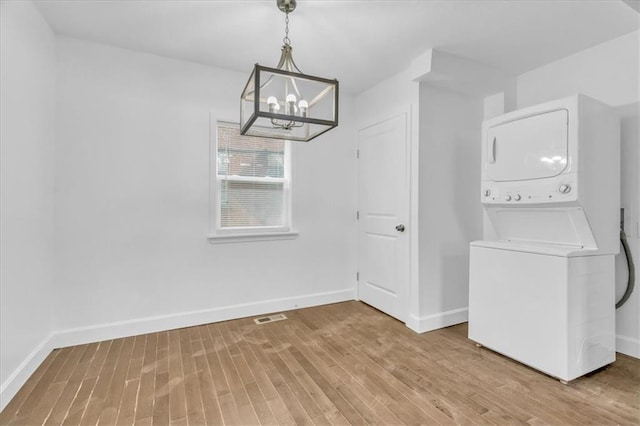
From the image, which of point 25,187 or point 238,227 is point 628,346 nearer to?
point 238,227

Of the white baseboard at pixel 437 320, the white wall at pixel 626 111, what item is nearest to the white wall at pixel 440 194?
the white baseboard at pixel 437 320

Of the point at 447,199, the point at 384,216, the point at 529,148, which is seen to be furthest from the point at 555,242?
the point at 384,216

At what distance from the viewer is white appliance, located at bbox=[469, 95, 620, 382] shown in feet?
6.70

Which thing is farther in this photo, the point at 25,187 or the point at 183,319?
the point at 183,319

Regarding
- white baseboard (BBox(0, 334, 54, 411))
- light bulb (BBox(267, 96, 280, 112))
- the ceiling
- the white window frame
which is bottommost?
white baseboard (BBox(0, 334, 54, 411))

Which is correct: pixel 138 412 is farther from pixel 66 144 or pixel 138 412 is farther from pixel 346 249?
pixel 346 249

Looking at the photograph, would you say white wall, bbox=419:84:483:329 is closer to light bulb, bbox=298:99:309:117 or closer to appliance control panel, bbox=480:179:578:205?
appliance control panel, bbox=480:179:578:205

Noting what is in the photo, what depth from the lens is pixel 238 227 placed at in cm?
325

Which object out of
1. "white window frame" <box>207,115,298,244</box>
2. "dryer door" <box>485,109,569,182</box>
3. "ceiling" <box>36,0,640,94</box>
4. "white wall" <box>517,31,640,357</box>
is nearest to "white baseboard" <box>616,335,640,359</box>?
"white wall" <box>517,31,640,357</box>

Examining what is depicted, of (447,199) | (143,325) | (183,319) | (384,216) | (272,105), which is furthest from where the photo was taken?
(384,216)

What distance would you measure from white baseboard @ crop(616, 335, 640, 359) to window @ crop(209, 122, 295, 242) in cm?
299

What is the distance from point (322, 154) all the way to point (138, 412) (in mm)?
2806

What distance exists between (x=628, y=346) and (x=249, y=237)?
3349mm

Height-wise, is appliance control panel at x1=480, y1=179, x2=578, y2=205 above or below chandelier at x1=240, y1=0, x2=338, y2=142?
below
